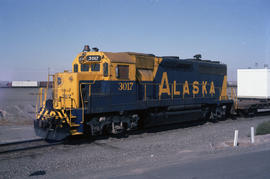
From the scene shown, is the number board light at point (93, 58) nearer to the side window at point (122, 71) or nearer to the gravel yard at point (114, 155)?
the side window at point (122, 71)

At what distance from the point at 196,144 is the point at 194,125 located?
5.23 m

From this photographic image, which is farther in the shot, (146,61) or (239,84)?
(239,84)

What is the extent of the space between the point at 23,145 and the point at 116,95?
12.5 feet

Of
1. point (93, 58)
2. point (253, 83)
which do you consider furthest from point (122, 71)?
point (253, 83)

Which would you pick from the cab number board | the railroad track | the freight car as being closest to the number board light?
the freight car

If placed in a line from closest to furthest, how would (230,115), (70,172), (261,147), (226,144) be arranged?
1. (70,172)
2. (261,147)
3. (226,144)
4. (230,115)

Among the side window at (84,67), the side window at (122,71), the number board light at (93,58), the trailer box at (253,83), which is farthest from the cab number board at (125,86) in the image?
the trailer box at (253,83)

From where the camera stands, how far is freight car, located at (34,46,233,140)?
9992 mm

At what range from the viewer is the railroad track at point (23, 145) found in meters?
9.11

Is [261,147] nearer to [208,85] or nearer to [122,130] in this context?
[122,130]

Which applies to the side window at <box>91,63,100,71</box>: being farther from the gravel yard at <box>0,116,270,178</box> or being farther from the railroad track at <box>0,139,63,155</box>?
the railroad track at <box>0,139,63,155</box>

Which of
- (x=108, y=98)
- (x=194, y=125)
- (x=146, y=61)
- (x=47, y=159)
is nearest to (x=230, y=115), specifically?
(x=194, y=125)

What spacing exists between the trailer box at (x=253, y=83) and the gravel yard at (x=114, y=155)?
883 cm

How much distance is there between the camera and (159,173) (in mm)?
6086
